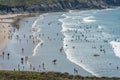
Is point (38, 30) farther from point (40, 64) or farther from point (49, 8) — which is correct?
point (49, 8)

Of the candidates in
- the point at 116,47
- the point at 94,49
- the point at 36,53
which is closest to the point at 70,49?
the point at 94,49

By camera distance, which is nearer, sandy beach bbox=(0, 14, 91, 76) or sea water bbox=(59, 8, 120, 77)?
sandy beach bbox=(0, 14, 91, 76)

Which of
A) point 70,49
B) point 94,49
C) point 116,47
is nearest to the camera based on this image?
point 70,49

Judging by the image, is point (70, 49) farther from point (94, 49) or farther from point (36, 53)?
point (36, 53)

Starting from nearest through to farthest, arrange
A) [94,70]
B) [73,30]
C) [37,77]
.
Result: 1. [37,77]
2. [94,70]
3. [73,30]

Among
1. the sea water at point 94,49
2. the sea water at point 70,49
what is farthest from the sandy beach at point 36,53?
the sea water at point 94,49

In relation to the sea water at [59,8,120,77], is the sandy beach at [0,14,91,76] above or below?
above

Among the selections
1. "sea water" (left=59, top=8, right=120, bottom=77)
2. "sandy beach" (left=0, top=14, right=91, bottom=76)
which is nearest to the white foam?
"sea water" (left=59, top=8, right=120, bottom=77)

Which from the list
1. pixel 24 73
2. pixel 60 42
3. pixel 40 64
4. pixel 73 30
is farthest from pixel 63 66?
pixel 73 30

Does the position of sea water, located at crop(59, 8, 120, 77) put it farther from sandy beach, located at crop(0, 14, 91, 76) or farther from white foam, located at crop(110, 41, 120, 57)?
sandy beach, located at crop(0, 14, 91, 76)

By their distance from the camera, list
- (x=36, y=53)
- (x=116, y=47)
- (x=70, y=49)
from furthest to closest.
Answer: (x=116, y=47) → (x=70, y=49) → (x=36, y=53)

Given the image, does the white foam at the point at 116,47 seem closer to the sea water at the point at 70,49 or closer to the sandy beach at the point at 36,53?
the sea water at the point at 70,49
